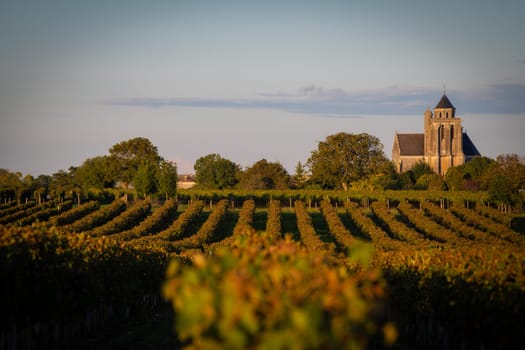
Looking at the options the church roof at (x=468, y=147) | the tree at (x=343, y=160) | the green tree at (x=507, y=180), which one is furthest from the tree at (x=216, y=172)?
the church roof at (x=468, y=147)

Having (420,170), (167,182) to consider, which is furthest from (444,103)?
(167,182)

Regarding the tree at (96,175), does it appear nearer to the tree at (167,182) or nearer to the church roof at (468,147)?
the tree at (167,182)

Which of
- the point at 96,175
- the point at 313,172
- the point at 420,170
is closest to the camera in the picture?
the point at 96,175

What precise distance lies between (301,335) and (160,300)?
16.5 meters

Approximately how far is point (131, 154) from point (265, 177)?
954 inches

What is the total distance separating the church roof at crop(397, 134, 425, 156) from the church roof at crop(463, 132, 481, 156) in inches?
393

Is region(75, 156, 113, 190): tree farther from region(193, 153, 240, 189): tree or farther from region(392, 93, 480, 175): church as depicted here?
region(392, 93, 480, 175): church

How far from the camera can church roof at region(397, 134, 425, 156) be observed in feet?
478

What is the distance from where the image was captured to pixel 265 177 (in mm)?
102312

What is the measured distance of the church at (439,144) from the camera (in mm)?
139750

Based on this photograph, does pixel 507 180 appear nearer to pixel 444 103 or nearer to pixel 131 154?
pixel 131 154

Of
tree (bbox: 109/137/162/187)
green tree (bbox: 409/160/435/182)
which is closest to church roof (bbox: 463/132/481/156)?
green tree (bbox: 409/160/435/182)

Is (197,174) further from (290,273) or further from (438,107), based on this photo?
(290,273)

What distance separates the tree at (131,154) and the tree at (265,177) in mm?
16140
